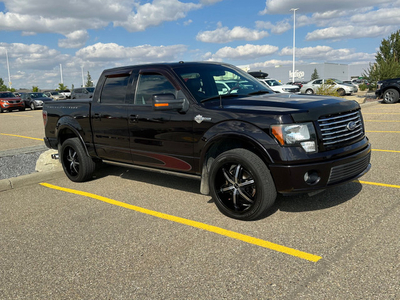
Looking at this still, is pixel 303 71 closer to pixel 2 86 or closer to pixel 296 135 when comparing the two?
pixel 2 86

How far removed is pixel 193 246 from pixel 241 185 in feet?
3.01

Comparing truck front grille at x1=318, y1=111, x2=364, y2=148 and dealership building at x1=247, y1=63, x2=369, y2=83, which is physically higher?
dealership building at x1=247, y1=63, x2=369, y2=83

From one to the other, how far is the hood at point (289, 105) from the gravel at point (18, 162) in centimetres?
422

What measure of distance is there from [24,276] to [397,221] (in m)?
3.74

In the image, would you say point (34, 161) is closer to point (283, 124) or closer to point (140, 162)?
point (140, 162)

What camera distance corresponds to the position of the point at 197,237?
3.96 meters

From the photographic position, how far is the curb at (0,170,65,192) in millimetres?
6270

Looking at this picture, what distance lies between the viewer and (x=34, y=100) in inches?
1307

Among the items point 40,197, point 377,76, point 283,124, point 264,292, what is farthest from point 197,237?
point 377,76

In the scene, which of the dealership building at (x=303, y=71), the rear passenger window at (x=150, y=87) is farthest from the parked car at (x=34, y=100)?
the dealership building at (x=303, y=71)

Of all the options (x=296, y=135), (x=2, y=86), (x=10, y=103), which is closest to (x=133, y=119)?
(x=296, y=135)

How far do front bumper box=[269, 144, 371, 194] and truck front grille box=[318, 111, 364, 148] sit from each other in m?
0.21

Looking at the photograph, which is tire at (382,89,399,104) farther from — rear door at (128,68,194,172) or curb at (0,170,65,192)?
curb at (0,170,65,192)

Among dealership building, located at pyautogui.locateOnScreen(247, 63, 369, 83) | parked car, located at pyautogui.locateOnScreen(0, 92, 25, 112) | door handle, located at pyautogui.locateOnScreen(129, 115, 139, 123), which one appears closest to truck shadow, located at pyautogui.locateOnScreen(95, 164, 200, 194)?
door handle, located at pyautogui.locateOnScreen(129, 115, 139, 123)
